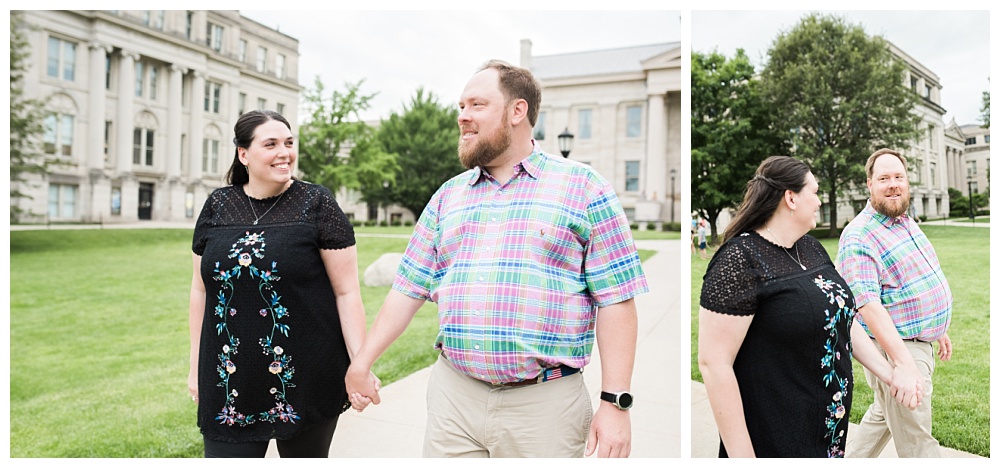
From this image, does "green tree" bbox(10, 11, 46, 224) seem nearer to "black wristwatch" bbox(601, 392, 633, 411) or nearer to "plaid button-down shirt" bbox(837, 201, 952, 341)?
"black wristwatch" bbox(601, 392, 633, 411)

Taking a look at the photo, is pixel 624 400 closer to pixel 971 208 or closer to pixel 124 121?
pixel 971 208

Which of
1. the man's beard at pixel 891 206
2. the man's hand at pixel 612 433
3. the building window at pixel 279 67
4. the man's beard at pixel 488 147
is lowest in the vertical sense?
the man's hand at pixel 612 433

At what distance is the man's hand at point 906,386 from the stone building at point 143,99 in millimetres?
16260

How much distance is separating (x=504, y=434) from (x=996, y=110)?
2.34 m

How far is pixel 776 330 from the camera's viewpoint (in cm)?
158

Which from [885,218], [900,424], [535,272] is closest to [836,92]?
[885,218]

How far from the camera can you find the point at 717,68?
2861mm

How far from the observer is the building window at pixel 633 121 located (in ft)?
80.1

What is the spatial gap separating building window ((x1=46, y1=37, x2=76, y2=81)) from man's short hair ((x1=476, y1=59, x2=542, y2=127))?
21.0 metres

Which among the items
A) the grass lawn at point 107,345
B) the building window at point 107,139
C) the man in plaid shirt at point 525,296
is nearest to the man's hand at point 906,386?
the man in plaid shirt at point 525,296

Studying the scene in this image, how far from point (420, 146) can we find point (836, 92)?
2393 centimetres

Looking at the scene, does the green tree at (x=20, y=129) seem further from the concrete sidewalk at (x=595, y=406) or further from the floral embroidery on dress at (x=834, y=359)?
the floral embroidery on dress at (x=834, y=359)

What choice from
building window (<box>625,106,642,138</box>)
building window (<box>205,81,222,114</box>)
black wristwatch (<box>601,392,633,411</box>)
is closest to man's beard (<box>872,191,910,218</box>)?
black wristwatch (<box>601,392,633,411</box>)
